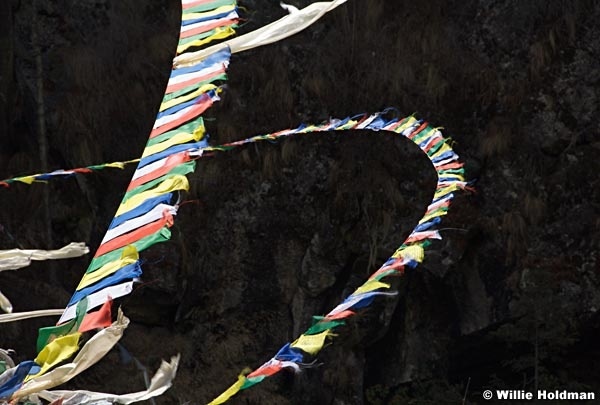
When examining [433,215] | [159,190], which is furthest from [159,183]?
[433,215]

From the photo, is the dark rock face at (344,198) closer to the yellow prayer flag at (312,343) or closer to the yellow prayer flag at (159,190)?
the yellow prayer flag at (312,343)

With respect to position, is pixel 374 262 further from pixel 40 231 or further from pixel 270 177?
pixel 40 231

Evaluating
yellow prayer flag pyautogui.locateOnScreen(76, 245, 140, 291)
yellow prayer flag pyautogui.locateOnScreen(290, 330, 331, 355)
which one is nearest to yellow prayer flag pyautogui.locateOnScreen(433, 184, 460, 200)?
yellow prayer flag pyautogui.locateOnScreen(290, 330, 331, 355)

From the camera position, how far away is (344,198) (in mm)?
11844

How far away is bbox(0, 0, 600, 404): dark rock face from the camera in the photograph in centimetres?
1116

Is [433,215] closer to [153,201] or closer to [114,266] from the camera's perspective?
[153,201]

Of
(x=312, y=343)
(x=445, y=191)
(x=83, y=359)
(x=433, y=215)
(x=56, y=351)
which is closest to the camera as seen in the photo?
(x=56, y=351)

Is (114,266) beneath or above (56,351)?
above

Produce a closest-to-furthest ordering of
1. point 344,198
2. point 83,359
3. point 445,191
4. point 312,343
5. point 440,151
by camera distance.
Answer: point 83,359
point 312,343
point 445,191
point 440,151
point 344,198

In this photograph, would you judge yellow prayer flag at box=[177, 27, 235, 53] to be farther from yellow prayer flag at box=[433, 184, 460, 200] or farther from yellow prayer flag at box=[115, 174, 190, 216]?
yellow prayer flag at box=[433, 184, 460, 200]

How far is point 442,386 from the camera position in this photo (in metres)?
11.0

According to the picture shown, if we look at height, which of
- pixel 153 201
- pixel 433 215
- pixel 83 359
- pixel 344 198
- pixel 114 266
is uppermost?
pixel 153 201

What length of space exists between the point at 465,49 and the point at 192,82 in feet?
28.7

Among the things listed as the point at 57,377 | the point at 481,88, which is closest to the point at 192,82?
the point at 57,377
